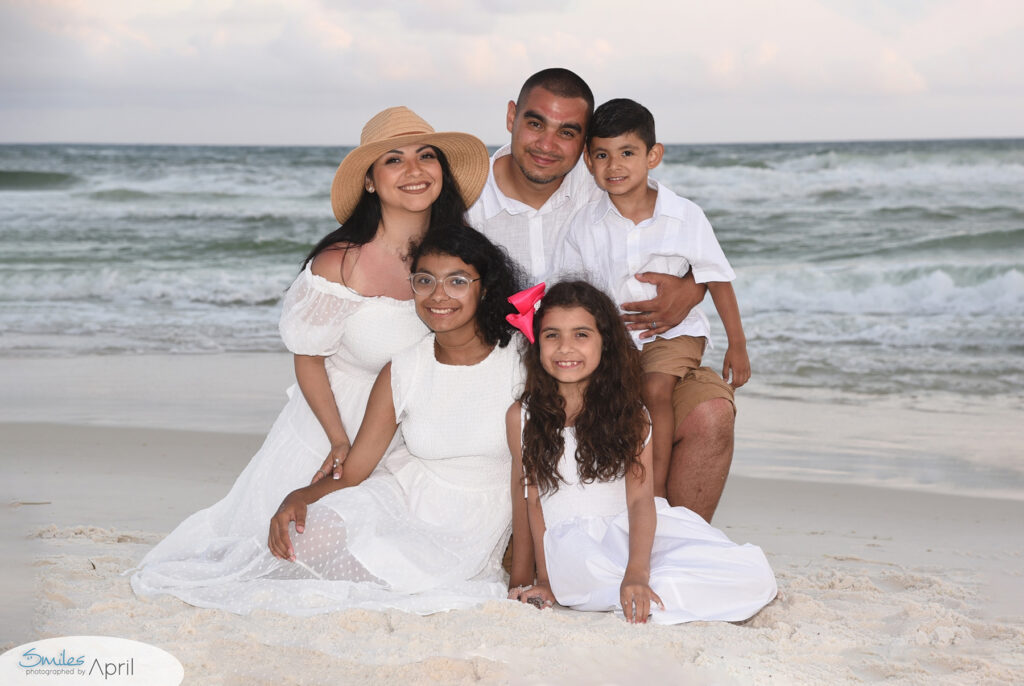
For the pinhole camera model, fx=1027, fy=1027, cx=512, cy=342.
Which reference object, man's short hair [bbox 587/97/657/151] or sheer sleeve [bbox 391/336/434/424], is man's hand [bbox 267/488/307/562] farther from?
man's short hair [bbox 587/97/657/151]

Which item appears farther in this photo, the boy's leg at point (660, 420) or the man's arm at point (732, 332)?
the man's arm at point (732, 332)

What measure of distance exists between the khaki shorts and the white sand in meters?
0.72

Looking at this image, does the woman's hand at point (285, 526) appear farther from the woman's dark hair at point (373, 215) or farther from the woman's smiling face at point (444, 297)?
the woman's dark hair at point (373, 215)

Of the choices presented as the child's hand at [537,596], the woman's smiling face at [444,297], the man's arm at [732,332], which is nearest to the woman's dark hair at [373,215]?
the woman's smiling face at [444,297]

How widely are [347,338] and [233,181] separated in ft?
61.7

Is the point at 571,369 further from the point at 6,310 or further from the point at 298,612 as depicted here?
the point at 6,310

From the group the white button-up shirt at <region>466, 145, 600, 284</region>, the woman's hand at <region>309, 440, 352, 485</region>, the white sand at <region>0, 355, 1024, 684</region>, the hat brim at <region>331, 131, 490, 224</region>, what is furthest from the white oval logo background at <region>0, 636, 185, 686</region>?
the white button-up shirt at <region>466, 145, 600, 284</region>

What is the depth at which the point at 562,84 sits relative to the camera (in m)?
3.91

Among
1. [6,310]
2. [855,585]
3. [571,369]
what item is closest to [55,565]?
[571,369]

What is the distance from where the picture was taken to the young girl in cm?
318

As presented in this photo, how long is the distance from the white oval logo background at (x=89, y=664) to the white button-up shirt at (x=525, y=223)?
6.57ft

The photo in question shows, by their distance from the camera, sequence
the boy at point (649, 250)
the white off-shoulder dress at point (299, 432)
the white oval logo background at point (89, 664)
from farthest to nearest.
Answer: the boy at point (649, 250) < the white off-shoulder dress at point (299, 432) < the white oval logo background at point (89, 664)

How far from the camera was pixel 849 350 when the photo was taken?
8273mm

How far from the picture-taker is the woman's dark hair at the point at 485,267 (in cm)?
331
